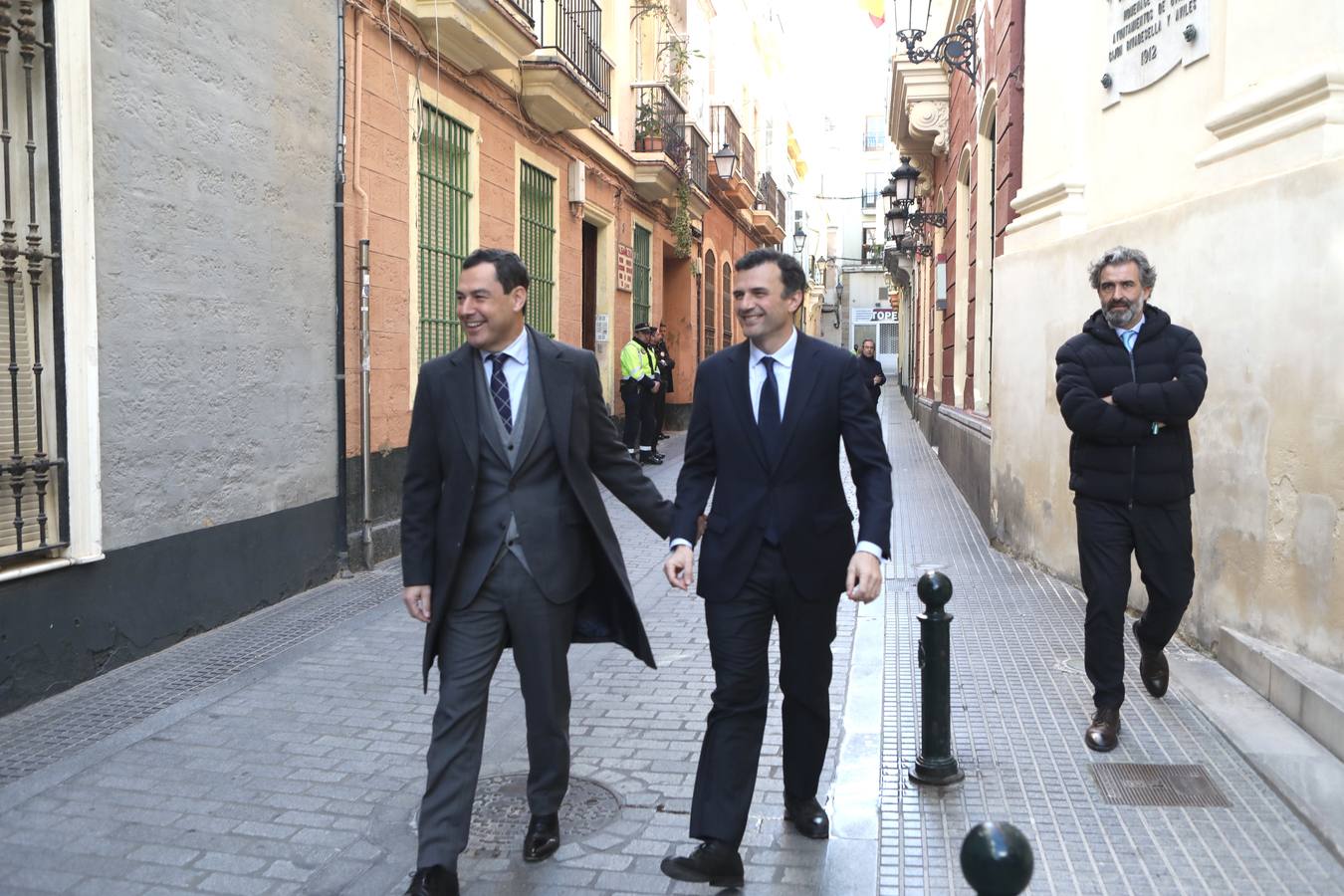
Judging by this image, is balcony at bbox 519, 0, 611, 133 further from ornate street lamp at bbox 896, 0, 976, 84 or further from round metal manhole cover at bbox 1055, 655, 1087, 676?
round metal manhole cover at bbox 1055, 655, 1087, 676

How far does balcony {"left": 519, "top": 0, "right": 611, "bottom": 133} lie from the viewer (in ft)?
38.7

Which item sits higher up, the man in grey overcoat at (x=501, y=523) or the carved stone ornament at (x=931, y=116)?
the carved stone ornament at (x=931, y=116)

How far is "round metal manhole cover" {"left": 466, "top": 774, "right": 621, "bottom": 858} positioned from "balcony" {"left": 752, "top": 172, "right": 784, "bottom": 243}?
2422 cm

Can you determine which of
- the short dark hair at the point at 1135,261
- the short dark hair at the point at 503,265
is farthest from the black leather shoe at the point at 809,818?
the short dark hair at the point at 1135,261

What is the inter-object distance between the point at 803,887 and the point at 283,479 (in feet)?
16.7

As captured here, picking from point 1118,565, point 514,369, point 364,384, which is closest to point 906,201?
point 364,384

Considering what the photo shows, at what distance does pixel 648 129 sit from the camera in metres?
17.2

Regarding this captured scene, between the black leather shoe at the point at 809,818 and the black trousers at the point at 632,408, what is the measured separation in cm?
1190

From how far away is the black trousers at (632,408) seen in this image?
1574 centimetres

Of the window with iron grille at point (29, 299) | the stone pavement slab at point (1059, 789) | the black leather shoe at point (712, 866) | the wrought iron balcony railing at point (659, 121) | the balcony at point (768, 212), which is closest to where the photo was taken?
the black leather shoe at point (712, 866)

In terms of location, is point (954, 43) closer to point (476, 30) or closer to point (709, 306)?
point (476, 30)

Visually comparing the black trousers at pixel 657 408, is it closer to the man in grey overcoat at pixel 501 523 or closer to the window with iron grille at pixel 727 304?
the window with iron grille at pixel 727 304

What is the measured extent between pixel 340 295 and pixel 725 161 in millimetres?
15275

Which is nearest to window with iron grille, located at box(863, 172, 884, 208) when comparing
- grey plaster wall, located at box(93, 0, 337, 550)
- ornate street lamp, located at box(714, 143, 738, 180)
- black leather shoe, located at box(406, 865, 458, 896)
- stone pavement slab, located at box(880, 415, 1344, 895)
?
ornate street lamp, located at box(714, 143, 738, 180)
